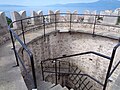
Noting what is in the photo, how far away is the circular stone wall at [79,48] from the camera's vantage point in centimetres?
498

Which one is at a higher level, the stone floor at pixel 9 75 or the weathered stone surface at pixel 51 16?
the weathered stone surface at pixel 51 16

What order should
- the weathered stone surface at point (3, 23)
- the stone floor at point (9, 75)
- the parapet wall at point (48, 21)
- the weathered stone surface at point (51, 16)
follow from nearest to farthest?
the stone floor at point (9, 75) → the weathered stone surface at point (3, 23) → the parapet wall at point (48, 21) → the weathered stone surface at point (51, 16)

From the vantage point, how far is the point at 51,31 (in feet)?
17.1

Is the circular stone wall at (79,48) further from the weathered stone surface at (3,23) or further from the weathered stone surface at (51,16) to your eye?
the weathered stone surface at (3,23)

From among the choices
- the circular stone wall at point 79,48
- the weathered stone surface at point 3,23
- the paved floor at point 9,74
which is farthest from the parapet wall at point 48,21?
the paved floor at point 9,74

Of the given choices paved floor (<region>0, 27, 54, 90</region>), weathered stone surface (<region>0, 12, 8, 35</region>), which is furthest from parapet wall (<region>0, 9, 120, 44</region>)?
paved floor (<region>0, 27, 54, 90</region>)

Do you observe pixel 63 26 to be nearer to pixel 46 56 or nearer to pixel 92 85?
pixel 46 56

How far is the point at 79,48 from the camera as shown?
5.87 m

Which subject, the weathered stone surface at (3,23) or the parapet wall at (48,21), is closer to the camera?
the weathered stone surface at (3,23)

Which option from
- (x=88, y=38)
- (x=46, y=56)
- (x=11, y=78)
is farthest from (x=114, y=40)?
(x=11, y=78)

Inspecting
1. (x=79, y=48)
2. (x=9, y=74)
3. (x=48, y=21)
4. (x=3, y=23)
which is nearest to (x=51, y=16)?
(x=48, y=21)

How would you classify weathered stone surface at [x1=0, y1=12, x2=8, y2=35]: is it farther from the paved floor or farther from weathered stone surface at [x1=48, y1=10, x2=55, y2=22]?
weathered stone surface at [x1=48, y1=10, x2=55, y2=22]

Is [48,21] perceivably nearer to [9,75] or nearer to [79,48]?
[79,48]

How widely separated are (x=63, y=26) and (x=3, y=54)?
3.84 m
